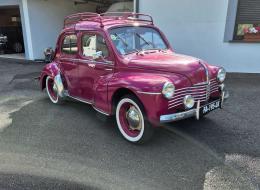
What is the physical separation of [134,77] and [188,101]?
2.90 feet

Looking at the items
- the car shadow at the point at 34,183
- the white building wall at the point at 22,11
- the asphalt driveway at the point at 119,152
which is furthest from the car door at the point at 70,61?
the white building wall at the point at 22,11

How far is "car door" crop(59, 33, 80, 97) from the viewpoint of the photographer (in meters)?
5.53

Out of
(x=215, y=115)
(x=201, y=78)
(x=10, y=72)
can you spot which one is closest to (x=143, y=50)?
(x=201, y=78)

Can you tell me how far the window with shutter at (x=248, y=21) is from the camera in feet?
27.5

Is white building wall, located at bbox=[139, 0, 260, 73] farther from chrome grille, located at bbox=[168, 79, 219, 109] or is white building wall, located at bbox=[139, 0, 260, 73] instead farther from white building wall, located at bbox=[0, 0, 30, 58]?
white building wall, located at bbox=[0, 0, 30, 58]

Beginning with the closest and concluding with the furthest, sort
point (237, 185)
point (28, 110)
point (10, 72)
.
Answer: point (237, 185) → point (28, 110) → point (10, 72)

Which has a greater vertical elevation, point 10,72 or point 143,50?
point 143,50

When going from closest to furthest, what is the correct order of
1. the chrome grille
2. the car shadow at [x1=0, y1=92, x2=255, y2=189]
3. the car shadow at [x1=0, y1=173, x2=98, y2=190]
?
the car shadow at [x1=0, y1=173, x2=98, y2=190], the car shadow at [x1=0, y1=92, x2=255, y2=189], the chrome grille

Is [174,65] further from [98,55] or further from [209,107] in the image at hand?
[98,55]

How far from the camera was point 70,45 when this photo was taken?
5.73 meters

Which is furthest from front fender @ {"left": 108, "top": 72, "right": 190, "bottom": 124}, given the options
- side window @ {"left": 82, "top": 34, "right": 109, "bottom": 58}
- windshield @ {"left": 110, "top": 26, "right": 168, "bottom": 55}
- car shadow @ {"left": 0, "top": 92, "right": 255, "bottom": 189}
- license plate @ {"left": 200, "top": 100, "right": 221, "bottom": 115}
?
side window @ {"left": 82, "top": 34, "right": 109, "bottom": 58}

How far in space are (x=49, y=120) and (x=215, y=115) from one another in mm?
3279

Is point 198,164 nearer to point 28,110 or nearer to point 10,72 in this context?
point 28,110

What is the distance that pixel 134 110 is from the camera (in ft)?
13.7
